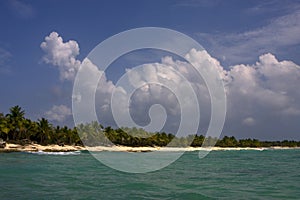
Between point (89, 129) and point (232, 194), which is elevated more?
point (89, 129)

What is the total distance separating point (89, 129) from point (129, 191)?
362ft

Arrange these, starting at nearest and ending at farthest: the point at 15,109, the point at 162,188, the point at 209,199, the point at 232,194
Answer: the point at 209,199 < the point at 232,194 < the point at 162,188 < the point at 15,109

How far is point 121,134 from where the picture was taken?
143000 mm

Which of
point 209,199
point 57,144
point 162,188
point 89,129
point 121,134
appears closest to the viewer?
point 209,199

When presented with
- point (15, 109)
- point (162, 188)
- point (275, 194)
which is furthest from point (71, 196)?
point (15, 109)

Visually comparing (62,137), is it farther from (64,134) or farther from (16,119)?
(16,119)

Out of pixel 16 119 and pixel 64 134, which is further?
pixel 64 134

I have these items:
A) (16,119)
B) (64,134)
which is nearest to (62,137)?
(64,134)

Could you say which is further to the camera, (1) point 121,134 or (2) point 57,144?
(1) point 121,134

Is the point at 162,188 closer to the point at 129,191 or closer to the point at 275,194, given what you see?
the point at 129,191

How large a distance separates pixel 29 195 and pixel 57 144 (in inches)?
3770

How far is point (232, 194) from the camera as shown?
22.1 meters

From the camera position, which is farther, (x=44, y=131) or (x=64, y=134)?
(x=64, y=134)

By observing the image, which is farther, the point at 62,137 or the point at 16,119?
the point at 62,137
